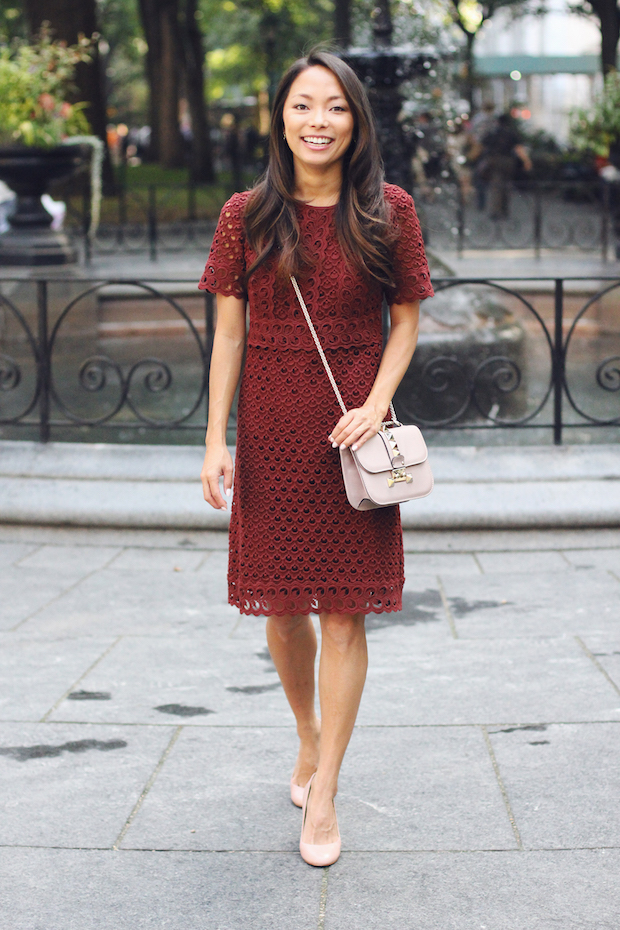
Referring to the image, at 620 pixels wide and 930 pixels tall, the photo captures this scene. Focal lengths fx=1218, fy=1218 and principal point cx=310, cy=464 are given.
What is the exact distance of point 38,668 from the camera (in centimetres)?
442

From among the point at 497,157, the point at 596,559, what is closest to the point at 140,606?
the point at 596,559

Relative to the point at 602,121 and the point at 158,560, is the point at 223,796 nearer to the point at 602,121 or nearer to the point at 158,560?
the point at 158,560

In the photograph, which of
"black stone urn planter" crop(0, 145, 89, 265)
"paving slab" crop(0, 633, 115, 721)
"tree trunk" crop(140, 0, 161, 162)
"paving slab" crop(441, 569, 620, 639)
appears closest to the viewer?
"paving slab" crop(0, 633, 115, 721)

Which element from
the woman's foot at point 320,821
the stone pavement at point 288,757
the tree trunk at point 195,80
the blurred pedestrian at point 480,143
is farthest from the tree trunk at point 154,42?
the woman's foot at point 320,821

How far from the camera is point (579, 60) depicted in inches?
1593

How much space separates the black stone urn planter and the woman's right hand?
777 centimetres

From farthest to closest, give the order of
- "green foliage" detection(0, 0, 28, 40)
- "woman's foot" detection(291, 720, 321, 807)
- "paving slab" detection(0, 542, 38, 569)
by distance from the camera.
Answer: "green foliage" detection(0, 0, 28, 40)
"paving slab" detection(0, 542, 38, 569)
"woman's foot" detection(291, 720, 321, 807)

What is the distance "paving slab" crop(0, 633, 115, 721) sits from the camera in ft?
13.4

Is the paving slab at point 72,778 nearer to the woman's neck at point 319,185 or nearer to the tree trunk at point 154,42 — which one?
the woman's neck at point 319,185

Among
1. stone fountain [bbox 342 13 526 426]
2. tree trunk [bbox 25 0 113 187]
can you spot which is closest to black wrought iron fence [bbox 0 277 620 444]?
stone fountain [bbox 342 13 526 426]

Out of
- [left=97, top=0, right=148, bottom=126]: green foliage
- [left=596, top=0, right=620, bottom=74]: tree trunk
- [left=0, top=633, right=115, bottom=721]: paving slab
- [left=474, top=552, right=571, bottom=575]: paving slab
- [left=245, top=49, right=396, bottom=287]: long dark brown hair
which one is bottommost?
[left=0, top=633, right=115, bottom=721]: paving slab

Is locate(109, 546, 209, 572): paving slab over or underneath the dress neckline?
underneath

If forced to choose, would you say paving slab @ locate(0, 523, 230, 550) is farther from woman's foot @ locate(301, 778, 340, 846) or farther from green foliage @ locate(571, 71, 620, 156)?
green foliage @ locate(571, 71, 620, 156)

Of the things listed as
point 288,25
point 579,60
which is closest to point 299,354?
point 288,25
